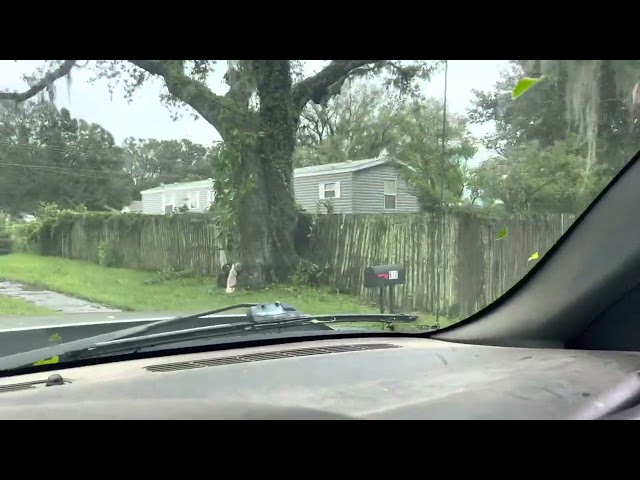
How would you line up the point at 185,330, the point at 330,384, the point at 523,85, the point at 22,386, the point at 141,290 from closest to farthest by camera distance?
the point at 22,386 → the point at 330,384 → the point at 185,330 → the point at 141,290 → the point at 523,85

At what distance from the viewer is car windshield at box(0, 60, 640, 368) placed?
3.00 meters

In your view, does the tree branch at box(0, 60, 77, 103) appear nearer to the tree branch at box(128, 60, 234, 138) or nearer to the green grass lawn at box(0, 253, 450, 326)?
the tree branch at box(128, 60, 234, 138)

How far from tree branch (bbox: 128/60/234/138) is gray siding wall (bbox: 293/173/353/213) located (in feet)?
1.88

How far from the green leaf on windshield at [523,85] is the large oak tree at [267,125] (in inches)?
20.9

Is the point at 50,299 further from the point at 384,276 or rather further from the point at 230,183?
the point at 384,276

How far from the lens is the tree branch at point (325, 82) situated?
10.8 feet

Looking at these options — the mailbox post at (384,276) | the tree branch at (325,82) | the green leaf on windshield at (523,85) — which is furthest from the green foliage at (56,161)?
the green leaf on windshield at (523,85)

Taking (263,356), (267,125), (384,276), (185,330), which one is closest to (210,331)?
(185,330)

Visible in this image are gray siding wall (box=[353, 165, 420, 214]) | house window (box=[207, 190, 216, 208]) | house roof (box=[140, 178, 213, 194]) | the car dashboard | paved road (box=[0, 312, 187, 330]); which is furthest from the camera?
gray siding wall (box=[353, 165, 420, 214])

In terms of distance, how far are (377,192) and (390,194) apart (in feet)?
0.30

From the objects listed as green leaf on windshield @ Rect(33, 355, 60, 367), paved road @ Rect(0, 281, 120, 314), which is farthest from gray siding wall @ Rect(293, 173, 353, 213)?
green leaf on windshield @ Rect(33, 355, 60, 367)

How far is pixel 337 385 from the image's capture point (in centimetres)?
241

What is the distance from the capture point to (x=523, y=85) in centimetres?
342
